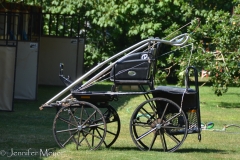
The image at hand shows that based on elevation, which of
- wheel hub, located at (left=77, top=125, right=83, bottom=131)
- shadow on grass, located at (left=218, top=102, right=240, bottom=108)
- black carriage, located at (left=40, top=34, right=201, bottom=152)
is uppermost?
black carriage, located at (left=40, top=34, right=201, bottom=152)

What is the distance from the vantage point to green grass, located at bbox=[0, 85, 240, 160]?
10.1 m

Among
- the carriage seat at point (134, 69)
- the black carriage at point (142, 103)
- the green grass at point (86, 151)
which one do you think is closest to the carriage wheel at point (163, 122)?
the black carriage at point (142, 103)

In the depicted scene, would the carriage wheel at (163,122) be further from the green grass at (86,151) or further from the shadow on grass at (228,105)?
the shadow on grass at (228,105)

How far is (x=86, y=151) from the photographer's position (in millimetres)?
10438

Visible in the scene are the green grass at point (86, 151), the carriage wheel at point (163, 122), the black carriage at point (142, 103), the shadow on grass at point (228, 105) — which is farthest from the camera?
the shadow on grass at point (228, 105)

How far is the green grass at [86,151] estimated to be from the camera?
10141mm

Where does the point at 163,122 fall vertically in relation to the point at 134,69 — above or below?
below

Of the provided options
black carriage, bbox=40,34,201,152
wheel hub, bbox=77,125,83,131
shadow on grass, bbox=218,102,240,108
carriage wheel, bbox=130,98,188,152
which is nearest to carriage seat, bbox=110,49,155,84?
black carriage, bbox=40,34,201,152

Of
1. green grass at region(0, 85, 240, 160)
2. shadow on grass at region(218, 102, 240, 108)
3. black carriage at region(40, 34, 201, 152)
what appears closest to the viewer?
green grass at region(0, 85, 240, 160)

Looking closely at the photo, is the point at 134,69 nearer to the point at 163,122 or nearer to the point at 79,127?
the point at 163,122

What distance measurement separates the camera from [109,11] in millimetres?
29547

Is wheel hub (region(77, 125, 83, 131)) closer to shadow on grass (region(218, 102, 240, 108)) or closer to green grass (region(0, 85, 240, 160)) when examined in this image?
green grass (region(0, 85, 240, 160))

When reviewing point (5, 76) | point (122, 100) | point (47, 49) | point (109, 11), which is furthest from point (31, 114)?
point (109, 11)

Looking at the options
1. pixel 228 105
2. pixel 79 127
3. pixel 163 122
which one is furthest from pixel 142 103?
pixel 228 105
